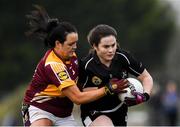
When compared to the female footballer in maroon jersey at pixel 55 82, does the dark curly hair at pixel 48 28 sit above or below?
above

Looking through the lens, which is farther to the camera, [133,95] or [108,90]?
[133,95]

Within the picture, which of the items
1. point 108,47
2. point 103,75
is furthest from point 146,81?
point 108,47

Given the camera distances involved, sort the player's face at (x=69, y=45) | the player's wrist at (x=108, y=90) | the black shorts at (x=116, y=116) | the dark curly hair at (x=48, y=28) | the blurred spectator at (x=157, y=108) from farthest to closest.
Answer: the blurred spectator at (x=157, y=108)
the black shorts at (x=116, y=116)
the dark curly hair at (x=48, y=28)
the player's face at (x=69, y=45)
the player's wrist at (x=108, y=90)

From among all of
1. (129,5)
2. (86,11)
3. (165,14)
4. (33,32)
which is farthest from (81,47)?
(33,32)

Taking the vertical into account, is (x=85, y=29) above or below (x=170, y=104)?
below

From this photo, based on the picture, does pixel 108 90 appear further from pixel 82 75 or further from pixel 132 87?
pixel 82 75

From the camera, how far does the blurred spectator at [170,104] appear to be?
17.6m

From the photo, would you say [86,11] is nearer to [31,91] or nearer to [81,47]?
[81,47]

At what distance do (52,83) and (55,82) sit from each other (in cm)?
13

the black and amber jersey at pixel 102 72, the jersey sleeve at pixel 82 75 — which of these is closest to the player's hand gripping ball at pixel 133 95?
the black and amber jersey at pixel 102 72

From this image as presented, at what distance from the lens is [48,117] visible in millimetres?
8227

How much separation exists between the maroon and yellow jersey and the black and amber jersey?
0.38 ft

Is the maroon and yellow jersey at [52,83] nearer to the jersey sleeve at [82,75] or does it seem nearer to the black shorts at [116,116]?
the jersey sleeve at [82,75]

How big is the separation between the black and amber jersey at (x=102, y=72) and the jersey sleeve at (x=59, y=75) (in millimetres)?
268
